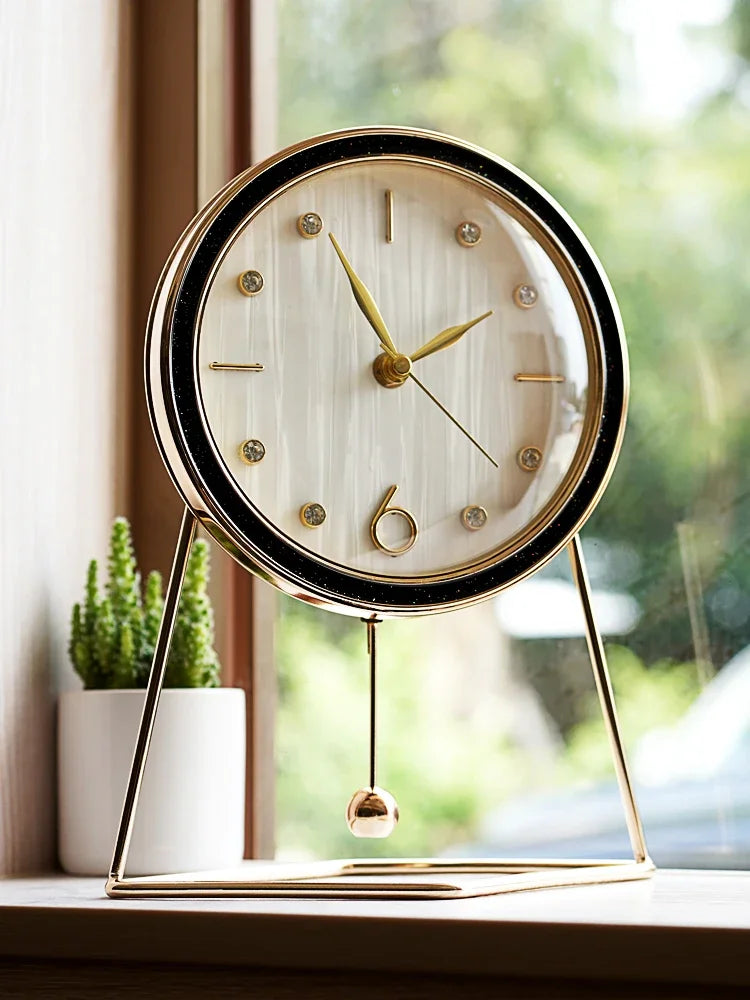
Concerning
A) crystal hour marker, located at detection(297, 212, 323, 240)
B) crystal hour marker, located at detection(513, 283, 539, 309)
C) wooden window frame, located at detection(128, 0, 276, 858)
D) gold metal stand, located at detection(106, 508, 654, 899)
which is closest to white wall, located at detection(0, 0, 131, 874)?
wooden window frame, located at detection(128, 0, 276, 858)

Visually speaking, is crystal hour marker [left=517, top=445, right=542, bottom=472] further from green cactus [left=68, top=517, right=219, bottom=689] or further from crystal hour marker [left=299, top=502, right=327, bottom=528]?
green cactus [left=68, top=517, right=219, bottom=689]

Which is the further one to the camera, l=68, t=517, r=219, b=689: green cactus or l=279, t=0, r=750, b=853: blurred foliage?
l=279, t=0, r=750, b=853: blurred foliage

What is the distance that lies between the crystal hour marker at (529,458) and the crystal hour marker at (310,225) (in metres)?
0.21

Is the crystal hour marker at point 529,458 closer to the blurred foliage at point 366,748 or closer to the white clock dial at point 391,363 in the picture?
the white clock dial at point 391,363

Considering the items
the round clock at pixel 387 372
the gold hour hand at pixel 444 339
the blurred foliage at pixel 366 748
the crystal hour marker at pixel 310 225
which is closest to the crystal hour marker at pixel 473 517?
the round clock at pixel 387 372

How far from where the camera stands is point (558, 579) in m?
1.15

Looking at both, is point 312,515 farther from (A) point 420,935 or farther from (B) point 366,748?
(B) point 366,748

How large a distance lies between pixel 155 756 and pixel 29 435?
0.29m

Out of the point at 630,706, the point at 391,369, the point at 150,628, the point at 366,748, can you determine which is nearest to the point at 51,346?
the point at 150,628

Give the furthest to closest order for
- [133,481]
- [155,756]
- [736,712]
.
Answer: [133,481] → [736,712] → [155,756]

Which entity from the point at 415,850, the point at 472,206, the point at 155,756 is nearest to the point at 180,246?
the point at 472,206

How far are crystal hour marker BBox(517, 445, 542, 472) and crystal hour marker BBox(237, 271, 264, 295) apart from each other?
22 centimetres

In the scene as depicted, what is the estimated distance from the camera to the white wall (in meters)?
0.98

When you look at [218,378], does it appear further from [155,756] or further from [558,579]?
[558,579]
